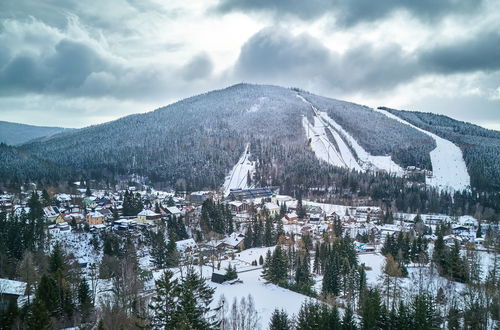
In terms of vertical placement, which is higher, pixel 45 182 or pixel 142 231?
pixel 45 182

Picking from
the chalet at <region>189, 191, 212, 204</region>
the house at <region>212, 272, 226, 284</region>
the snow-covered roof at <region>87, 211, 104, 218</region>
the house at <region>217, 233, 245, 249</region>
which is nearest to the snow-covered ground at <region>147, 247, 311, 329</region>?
the house at <region>212, 272, 226, 284</region>

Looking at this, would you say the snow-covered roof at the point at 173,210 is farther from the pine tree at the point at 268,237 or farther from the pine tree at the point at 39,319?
the pine tree at the point at 39,319

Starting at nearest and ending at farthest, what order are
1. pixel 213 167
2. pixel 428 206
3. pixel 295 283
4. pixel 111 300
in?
pixel 111 300
pixel 295 283
pixel 428 206
pixel 213 167

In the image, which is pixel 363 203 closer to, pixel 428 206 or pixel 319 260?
pixel 428 206

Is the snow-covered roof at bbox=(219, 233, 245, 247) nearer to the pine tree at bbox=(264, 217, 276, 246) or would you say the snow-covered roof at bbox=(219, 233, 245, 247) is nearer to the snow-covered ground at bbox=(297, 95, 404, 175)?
the pine tree at bbox=(264, 217, 276, 246)

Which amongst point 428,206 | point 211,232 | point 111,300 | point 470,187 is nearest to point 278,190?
point 428,206

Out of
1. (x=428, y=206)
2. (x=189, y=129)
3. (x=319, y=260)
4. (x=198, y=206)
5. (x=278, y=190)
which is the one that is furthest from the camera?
(x=189, y=129)

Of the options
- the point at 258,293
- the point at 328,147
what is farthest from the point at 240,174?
the point at 258,293
